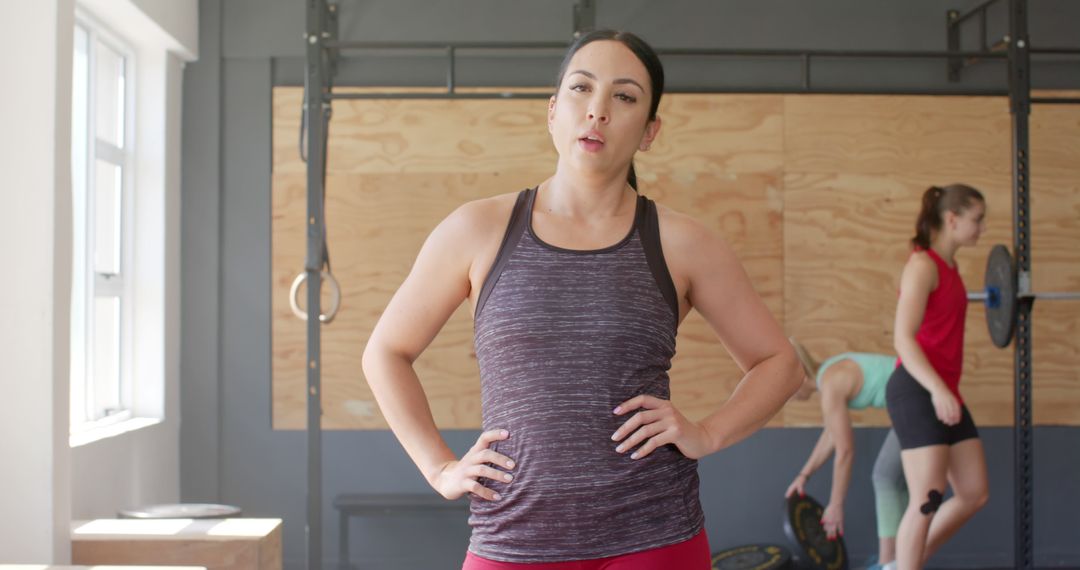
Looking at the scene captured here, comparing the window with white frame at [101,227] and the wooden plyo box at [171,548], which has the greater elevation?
the window with white frame at [101,227]

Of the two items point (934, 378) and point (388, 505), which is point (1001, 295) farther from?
point (388, 505)

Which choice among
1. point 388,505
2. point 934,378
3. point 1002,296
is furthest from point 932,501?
point 388,505

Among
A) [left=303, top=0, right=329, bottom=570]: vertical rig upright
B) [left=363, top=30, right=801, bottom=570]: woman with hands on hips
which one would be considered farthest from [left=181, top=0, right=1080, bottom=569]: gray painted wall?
[left=363, top=30, right=801, bottom=570]: woman with hands on hips

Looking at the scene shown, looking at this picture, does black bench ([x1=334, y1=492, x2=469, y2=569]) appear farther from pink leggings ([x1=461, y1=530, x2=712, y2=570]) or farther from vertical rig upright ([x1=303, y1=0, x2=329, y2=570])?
pink leggings ([x1=461, y1=530, x2=712, y2=570])

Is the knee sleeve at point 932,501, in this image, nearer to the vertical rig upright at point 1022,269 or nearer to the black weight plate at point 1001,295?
the vertical rig upright at point 1022,269

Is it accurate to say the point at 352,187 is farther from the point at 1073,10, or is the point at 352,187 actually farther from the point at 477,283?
the point at 477,283

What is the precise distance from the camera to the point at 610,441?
125cm

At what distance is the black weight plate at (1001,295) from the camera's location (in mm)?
3879

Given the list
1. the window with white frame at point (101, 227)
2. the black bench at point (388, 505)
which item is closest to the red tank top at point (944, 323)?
the black bench at point (388, 505)

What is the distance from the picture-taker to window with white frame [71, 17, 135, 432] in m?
4.18

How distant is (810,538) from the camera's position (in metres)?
4.58

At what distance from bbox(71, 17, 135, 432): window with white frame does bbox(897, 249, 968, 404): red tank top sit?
301cm

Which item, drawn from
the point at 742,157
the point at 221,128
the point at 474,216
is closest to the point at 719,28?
the point at 742,157

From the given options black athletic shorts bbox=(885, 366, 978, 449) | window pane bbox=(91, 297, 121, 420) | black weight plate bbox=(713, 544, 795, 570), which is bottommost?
black weight plate bbox=(713, 544, 795, 570)
